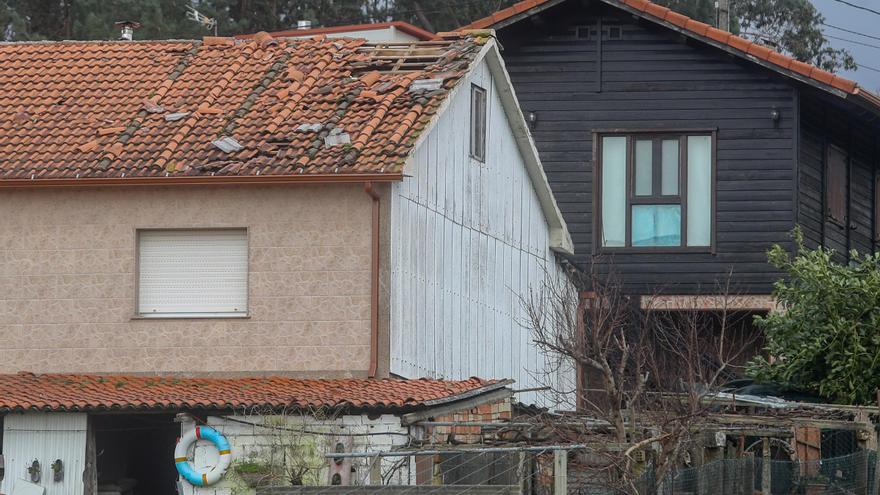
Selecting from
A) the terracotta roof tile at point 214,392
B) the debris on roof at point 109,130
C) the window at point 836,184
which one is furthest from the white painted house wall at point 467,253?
the window at point 836,184

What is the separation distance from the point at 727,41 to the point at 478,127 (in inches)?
228

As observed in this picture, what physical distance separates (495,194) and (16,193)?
741 centimetres

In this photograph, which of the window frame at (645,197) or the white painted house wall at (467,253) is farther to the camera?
the window frame at (645,197)

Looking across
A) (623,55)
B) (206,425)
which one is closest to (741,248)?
(623,55)

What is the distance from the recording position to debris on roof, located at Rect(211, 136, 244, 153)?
21.8 m

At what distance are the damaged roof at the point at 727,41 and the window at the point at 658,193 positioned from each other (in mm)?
1597

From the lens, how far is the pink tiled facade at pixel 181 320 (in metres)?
21.4

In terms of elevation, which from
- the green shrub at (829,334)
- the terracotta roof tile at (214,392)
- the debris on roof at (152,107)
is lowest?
the terracotta roof tile at (214,392)

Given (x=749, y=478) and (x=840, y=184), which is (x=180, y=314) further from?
(x=840, y=184)

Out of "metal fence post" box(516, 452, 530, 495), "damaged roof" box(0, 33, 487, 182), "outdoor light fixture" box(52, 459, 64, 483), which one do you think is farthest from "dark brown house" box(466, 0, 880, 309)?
"outdoor light fixture" box(52, 459, 64, 483)

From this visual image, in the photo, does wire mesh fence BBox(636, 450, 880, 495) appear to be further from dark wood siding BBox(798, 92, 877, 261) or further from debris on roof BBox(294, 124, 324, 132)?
dark wood siding BBox(798, 92, 877, 261)

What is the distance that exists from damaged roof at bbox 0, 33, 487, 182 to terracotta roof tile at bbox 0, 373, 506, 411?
2.52m

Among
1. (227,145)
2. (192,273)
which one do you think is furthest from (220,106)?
(192,273)

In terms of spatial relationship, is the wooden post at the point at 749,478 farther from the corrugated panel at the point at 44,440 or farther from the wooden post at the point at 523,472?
the corrugated panel at the point at 44,440
